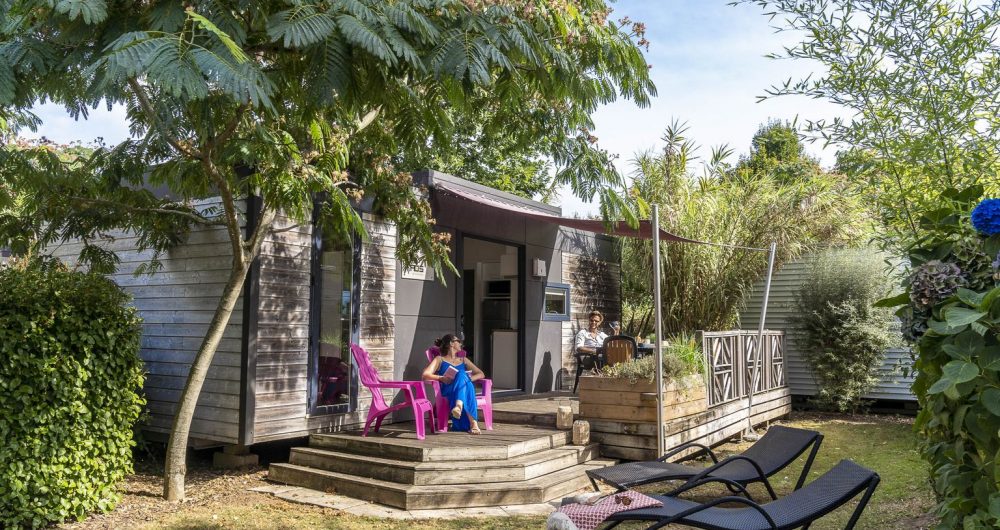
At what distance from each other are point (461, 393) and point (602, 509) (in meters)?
3.05

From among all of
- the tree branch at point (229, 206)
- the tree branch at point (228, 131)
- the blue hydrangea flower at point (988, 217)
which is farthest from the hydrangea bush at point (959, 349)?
the tree branch at point (229, 206)

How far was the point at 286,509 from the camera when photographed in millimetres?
5504

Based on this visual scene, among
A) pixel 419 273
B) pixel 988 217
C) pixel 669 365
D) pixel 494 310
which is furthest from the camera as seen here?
pixel 494 310

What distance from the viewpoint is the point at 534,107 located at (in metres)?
6.34

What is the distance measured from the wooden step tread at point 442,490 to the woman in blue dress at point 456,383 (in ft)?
3.50

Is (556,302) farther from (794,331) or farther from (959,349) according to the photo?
(959,349)

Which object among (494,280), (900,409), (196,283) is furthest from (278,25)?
(900,409)

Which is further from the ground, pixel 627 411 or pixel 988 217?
pixel 988 217

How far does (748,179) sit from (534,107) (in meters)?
5.78

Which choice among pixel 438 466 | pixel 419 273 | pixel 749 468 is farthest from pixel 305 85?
pixel 419 273

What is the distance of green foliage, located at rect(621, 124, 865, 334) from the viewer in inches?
422

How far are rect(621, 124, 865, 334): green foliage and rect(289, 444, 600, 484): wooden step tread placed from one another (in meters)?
4.77

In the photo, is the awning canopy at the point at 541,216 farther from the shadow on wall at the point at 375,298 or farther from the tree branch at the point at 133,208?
the tree branch at the point at 133,208

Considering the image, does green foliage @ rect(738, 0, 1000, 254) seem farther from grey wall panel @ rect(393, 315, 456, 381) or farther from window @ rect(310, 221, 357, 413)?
grey wall panel @ rect(393, 315, 456, 381)
